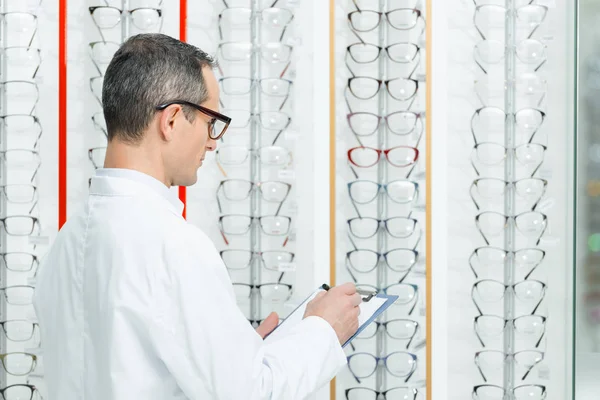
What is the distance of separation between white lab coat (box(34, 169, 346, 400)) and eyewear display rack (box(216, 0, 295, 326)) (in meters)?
1.19

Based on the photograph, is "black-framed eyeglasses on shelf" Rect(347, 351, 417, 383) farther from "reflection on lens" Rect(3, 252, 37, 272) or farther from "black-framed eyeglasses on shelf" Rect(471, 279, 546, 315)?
"reflection on lens" Rect(3, 252, 37, 272)

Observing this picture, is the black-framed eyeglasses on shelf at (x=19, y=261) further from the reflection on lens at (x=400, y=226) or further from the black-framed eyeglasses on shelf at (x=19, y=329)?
the reflection on lens at (x=400, y=226)

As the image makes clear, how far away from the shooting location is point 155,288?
3.49 ft

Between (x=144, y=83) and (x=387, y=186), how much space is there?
54.2 inches

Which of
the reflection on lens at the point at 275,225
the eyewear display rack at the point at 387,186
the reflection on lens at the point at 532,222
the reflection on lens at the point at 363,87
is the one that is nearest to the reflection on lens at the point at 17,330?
the reflection on lens at the point at 275,225

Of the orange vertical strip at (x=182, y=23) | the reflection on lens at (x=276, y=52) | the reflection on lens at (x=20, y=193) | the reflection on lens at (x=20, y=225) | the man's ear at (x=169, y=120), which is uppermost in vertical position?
the orange vertical strip at (x=182, y=23)

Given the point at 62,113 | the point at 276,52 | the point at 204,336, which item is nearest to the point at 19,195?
the point at 62,113

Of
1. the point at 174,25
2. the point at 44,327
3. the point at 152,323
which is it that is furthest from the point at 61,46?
the point at 152,323

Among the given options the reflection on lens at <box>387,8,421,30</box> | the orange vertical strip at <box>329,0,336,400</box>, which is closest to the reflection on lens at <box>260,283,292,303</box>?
the orange vertical strip at <box>329,0,336,400</box>

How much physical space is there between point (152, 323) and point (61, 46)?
1.66 m

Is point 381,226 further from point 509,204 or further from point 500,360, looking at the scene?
point 500,360

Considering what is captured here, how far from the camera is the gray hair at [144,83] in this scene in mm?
1189

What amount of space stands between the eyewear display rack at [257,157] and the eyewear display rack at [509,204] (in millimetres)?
769

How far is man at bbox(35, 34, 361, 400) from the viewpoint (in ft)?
3.47
